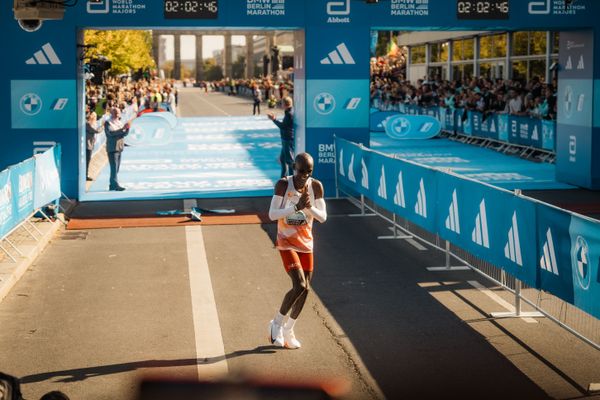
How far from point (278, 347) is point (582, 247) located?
3.16m

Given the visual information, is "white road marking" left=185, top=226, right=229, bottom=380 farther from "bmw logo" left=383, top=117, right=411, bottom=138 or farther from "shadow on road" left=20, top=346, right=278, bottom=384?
"bmw logo" left=383, top=117, right=411, bottom=138

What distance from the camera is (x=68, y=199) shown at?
21.1m

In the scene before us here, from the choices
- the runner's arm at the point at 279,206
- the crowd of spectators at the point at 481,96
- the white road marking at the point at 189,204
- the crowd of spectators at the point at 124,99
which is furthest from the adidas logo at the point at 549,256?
the crowd of spectators at the point at 481,96

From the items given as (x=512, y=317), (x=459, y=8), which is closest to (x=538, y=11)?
(x=459, y=8)

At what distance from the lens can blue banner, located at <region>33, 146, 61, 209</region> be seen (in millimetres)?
16422

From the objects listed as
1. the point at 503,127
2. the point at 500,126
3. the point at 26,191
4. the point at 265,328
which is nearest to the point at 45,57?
the point at 26,191

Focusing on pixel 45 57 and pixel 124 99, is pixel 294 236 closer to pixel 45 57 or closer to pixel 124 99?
pixel 45 57

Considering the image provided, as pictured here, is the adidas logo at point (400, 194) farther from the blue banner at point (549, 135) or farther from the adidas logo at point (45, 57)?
the blue banner at point (549, 135)

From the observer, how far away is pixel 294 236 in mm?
9867

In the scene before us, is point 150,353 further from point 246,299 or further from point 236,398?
point 246,299

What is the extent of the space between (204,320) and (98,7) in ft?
37.6

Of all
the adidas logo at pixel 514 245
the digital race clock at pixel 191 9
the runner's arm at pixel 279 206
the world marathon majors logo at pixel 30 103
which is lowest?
the adidas logo at pixel 514 245

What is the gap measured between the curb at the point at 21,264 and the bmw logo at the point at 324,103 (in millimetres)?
7456

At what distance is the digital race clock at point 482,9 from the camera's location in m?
21.9
